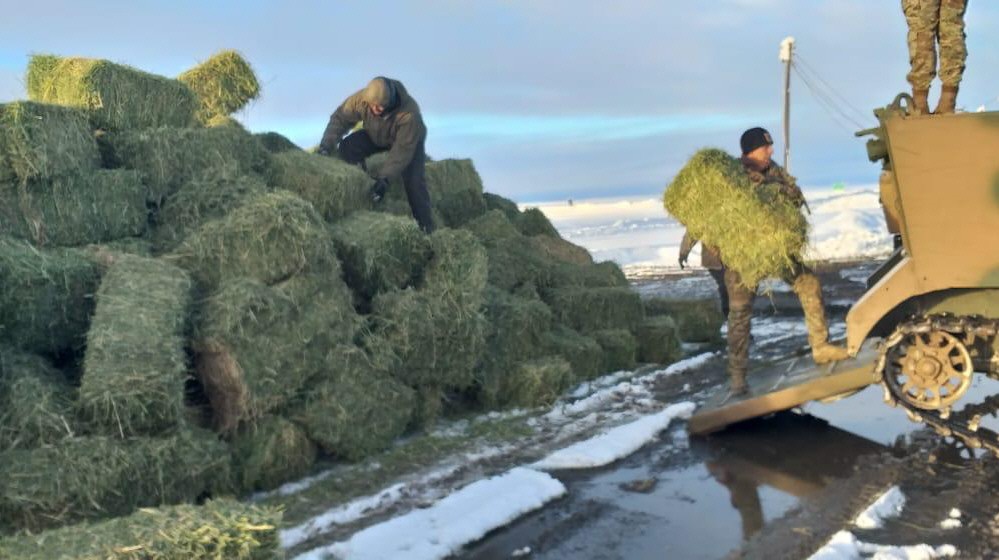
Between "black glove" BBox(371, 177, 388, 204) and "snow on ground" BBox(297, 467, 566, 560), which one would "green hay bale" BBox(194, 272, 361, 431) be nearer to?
"snow on ground" BBox(297, 467, 566, 560)

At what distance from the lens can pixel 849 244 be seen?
2933 centimetres

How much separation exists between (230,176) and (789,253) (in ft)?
14.6

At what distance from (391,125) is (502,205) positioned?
3099 mm

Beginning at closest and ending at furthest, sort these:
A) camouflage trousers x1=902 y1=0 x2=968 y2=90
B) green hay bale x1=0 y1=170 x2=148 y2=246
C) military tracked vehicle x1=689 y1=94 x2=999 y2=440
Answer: military tracked vehicle x1=689 y1=94 x2=999 y2=440, green hay bale x1=0 y1=170 x2=148 y2=246, camouflage trousers x1=902 y1=0 x2=968 y2=90

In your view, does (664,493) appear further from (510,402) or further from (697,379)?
(697,379)

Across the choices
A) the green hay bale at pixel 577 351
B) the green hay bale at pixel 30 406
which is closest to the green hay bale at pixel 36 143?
the green hay bale at pixel 30 406

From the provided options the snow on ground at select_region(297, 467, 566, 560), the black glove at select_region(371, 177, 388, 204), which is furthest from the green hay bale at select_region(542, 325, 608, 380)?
the snow on ground at select_region(297, 467, 566, 560)

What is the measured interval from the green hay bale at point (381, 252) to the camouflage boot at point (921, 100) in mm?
4004

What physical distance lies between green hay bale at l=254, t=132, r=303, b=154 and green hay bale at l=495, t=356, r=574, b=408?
3376 mm

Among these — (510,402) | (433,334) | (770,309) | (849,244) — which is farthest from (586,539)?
(849,244)

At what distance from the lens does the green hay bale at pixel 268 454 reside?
5793 millimetres

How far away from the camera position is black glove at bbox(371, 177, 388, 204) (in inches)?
350

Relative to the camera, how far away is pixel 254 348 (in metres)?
5.95

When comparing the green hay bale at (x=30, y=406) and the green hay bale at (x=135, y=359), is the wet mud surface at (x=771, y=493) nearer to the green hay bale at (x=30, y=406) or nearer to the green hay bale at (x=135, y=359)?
the green hay bale at (x=135, y=359)
